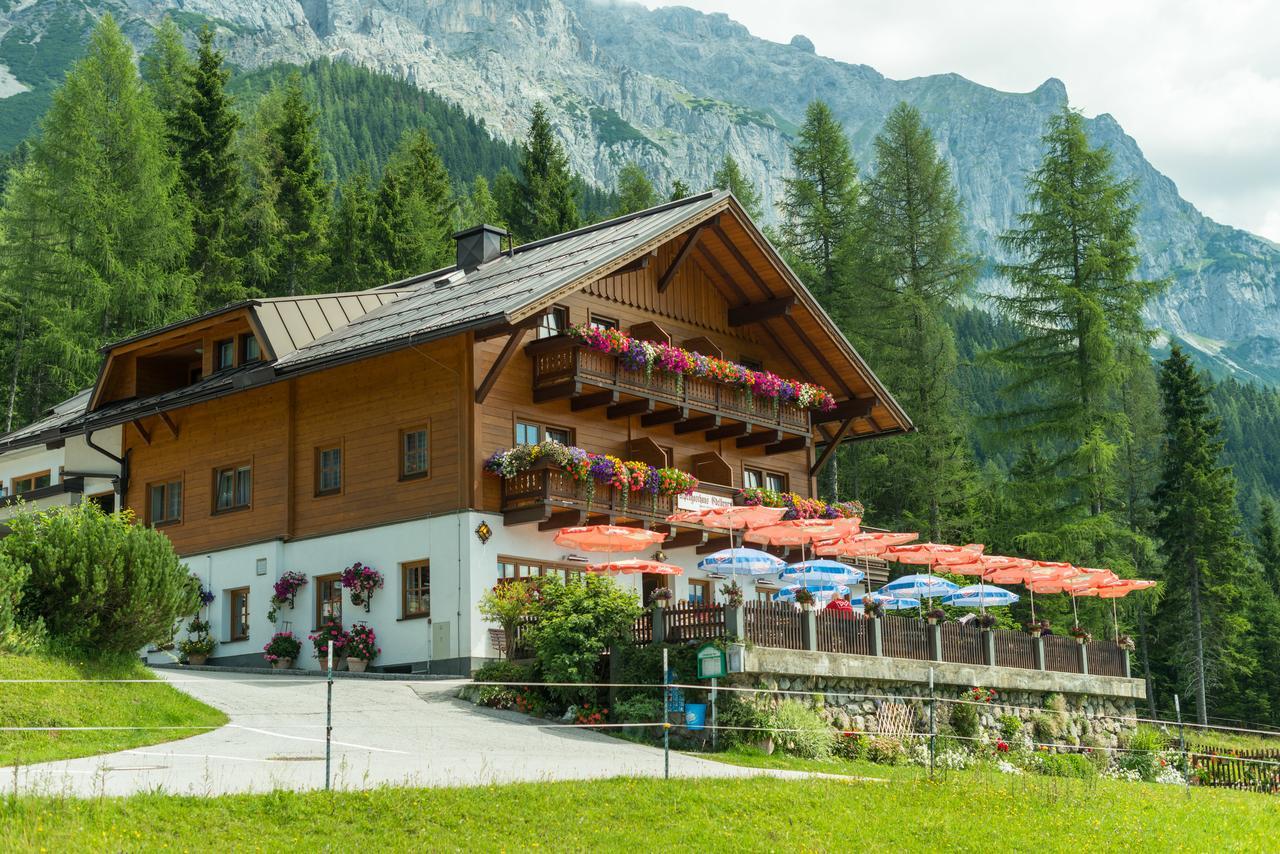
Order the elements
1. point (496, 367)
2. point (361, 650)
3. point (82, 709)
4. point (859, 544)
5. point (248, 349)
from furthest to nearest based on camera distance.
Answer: point (248, 349) < point (859, 544) < point (361, 650) < point (496, 367) < point (82, 709)

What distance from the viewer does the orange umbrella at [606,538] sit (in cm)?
2844

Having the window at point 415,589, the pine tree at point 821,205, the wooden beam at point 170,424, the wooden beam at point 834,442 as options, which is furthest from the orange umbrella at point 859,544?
the pine tree at point 821,205

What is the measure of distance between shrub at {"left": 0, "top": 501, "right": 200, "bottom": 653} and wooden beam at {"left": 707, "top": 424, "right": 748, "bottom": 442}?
17.4 m

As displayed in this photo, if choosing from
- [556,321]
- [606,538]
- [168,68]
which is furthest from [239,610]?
[168,68]

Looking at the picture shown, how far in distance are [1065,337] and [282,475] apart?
85.4ft

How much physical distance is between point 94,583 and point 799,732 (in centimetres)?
1100

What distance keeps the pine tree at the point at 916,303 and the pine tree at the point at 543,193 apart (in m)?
13.9

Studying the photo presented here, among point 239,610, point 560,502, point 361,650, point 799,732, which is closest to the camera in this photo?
point 799,732

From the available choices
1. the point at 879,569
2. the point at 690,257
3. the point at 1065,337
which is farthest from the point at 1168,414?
the point at 690,257

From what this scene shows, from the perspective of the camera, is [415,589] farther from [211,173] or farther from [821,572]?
[211,173]

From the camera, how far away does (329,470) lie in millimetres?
32750

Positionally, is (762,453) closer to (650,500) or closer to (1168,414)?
(650,500)

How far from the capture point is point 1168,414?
57.1 m

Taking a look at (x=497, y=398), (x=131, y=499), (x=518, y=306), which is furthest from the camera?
(x=131, y=499)
